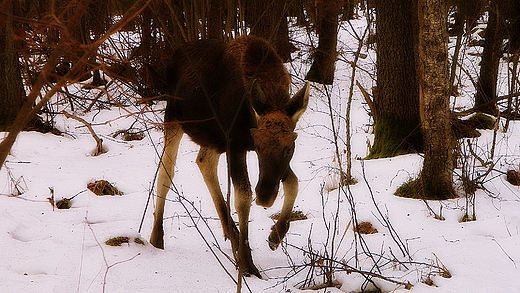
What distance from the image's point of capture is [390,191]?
Result: 262 inches

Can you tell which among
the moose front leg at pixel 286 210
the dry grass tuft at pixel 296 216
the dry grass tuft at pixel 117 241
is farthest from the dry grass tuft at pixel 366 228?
the dry grass tuft at pixel 117 241

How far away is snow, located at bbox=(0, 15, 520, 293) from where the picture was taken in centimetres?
405

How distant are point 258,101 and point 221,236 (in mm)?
1974

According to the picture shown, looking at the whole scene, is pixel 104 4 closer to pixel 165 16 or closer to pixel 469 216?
pixel 165 16

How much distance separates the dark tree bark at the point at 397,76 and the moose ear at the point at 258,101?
3997 mm

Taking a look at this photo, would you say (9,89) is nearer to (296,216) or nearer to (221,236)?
(221,236)

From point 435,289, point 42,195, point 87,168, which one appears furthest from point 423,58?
point 87,168

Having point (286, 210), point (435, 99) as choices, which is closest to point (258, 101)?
point (286, 210)

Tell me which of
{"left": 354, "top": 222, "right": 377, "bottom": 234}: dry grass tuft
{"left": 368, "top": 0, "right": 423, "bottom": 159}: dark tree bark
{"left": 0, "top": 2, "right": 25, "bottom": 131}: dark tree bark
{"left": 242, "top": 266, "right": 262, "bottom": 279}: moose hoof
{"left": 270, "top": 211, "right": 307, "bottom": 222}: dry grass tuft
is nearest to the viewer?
{"left": 242, "top": 266, "right": 262, "bottom": 279}: moose hoof

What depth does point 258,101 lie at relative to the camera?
4.27 metres

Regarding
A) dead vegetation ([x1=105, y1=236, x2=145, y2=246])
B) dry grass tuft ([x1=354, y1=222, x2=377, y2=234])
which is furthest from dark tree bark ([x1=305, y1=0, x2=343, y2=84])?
dead vegetation ([x1=105, y1=236, x2=145, y2=246])

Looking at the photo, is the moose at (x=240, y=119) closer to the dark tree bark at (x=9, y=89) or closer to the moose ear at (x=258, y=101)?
the moose ear at (x=258, y=101)

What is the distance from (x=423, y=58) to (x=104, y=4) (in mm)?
8508

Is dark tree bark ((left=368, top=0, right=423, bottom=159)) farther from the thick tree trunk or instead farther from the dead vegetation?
the dead vegetation
